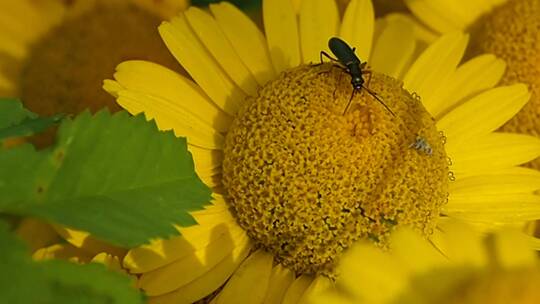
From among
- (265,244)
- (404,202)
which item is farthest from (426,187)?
(265,244)

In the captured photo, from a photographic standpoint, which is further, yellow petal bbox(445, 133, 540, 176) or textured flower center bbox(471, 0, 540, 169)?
textured flower center bbox(471, 0, 540, 169)

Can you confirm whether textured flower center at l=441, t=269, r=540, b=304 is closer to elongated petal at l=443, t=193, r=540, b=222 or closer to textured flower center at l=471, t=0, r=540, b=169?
elongated petal at l=443, t=193, r=540, b=222

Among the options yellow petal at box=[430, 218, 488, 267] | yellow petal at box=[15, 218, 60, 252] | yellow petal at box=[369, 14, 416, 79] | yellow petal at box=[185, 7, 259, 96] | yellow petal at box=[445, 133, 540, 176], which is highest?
yellow petal at box=[369, 14, 416, 79]

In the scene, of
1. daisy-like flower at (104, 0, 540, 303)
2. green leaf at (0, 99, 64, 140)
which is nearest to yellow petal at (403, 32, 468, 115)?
daisy-like flower at (104, 0, 540, 303)

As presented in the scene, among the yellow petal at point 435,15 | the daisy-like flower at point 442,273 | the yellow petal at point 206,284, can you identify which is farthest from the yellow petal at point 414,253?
the yellow petal at point 435,15

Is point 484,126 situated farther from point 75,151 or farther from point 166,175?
point 75,151

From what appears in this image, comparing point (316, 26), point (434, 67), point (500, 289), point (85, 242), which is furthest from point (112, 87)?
point (500, 289)

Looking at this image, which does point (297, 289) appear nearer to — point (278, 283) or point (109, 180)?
point (278, 283)
